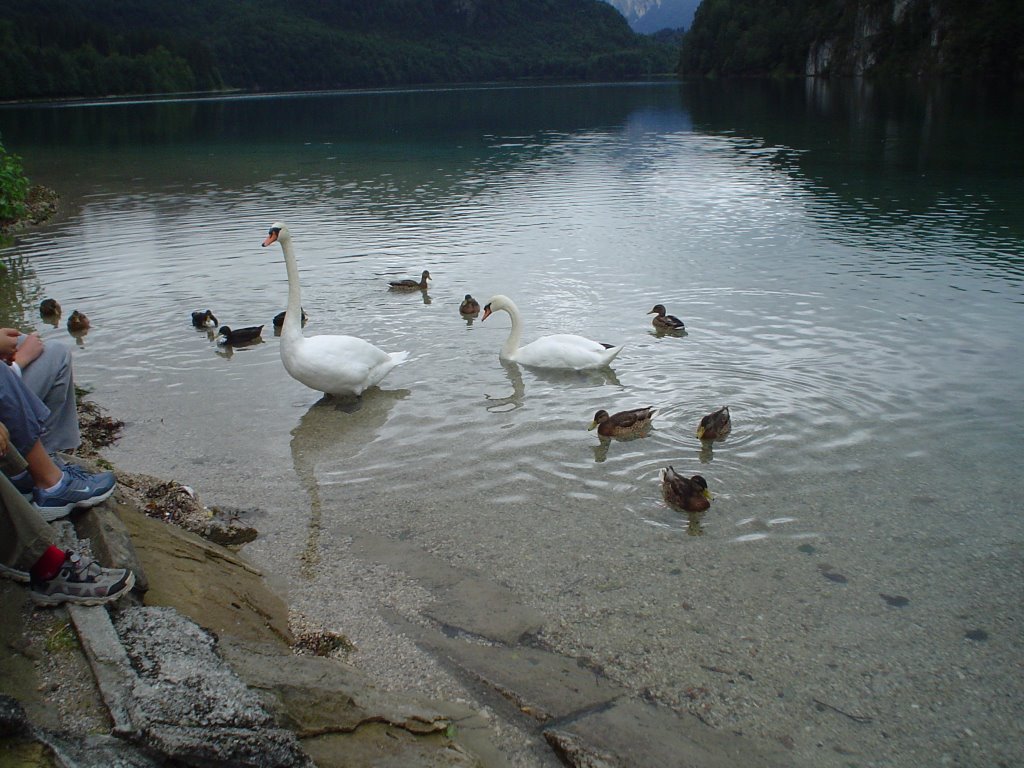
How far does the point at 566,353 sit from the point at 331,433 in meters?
3.26

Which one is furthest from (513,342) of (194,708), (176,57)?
(176,57)

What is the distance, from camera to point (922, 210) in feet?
72.3

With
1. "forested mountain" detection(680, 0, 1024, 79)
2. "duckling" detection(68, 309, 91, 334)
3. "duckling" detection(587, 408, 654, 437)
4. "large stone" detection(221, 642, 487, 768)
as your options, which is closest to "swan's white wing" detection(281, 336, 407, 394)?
"duckling" detection(587, 408, 654, 437)

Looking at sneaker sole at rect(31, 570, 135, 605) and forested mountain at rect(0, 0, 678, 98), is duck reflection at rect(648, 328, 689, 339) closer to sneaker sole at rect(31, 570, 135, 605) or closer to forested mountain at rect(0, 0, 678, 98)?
sneaker sole at rect(31, 570, 135, 605)

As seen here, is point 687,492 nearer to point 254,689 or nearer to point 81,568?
point 254,689

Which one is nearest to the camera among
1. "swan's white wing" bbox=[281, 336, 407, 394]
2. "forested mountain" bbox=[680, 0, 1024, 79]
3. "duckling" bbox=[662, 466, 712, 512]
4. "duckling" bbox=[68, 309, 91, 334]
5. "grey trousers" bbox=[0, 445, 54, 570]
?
"grey trousers" bbox=[0, 445, 54, 570]

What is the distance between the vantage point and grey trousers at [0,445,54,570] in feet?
14.3

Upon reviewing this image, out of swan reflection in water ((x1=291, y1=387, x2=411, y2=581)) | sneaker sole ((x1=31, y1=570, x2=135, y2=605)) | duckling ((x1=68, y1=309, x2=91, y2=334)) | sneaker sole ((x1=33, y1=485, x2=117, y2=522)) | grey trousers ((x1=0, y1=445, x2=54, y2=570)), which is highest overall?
grey trousers ((x1=0, y1=445, x2=54, y2=570))

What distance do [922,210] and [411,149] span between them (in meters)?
28.4

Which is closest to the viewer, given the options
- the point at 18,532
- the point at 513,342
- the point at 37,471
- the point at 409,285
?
the point at 18,532

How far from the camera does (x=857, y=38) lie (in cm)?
11575

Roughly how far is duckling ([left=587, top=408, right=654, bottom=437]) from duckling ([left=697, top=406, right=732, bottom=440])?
61cm

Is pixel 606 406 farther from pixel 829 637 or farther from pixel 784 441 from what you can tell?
pixel 829 637

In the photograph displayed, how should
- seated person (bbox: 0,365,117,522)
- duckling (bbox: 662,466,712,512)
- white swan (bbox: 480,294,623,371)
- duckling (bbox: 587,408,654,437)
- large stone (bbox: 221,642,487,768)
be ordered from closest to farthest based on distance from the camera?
large stone (bbox: 221,642,487,768), seated person (bbox: 0,365,117,522), duckling (bbox: 662,466,712,512), duckling (bbox: 587,408,654,437), white swan (bbox: 480,294,623,371)
